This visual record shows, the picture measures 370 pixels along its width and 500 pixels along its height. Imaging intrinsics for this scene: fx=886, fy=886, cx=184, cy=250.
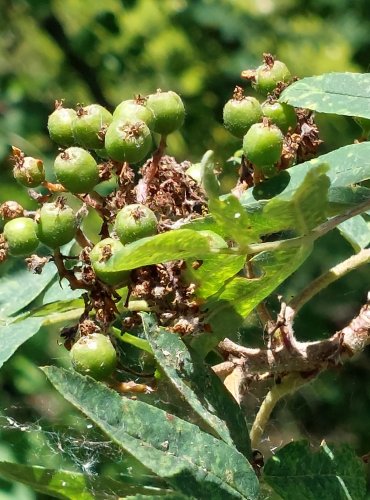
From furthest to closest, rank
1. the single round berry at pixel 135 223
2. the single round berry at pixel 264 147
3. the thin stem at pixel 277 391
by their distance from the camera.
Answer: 1. the thin stem at pixel 277 391
2. the single round berry at pixel 264 147
3. the single round berry at pixel 135 223

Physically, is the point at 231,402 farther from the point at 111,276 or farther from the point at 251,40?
the point at 251,40

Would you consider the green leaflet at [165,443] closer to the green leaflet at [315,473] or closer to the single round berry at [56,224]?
the green leaflet at [315,473]

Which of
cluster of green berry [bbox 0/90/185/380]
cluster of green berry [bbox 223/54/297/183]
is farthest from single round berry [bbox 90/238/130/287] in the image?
cluster of green berry [bbox 223/54/297/183]

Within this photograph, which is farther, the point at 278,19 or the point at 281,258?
the point at 278,19

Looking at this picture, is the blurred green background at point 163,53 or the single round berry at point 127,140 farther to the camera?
the blurred green background at point 163,53

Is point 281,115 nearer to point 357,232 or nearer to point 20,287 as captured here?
point 357,232

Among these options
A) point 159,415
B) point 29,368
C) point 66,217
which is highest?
point 66,217

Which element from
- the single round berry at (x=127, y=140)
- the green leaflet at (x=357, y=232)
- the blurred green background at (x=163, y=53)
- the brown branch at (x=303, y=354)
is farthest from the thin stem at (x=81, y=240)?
the blurred green background at (x=163, y=53)

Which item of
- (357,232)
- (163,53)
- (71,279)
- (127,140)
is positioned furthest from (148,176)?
(163,53)

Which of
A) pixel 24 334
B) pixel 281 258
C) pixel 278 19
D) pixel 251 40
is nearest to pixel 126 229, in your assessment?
pixel 281 258
